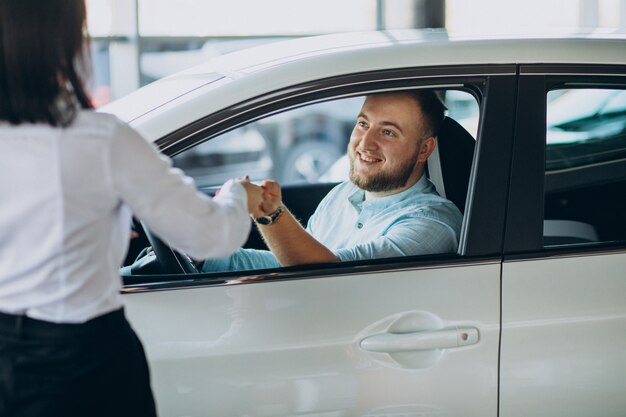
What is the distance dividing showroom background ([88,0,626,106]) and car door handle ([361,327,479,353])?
8.04m

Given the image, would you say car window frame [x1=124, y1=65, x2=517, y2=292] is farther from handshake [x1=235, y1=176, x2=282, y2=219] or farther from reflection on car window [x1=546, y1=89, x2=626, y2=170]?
reflection on car window [x1=546, y1=89, x2=626, y2=170]

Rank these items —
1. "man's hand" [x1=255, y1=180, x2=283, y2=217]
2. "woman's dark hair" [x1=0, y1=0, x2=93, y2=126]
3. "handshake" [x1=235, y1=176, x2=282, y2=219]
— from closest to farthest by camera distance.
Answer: "woman's dark hair" [x1=0, y1=0, x2=93, y2=126] → "handshake" [x1=235, y1=176, x2=282, y2=219] → "man's hand" [x1=255, y1=180, x2=283, y2=217]

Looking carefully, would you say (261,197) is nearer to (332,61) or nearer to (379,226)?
(332,61)

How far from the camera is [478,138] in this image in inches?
106

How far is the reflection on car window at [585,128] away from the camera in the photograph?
11.0ft

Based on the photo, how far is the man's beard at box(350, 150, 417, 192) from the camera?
324 centimetres

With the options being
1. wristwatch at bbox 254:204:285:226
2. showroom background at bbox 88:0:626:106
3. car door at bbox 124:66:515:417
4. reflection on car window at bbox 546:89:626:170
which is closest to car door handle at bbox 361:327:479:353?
car door at bbox 124:66:515:417

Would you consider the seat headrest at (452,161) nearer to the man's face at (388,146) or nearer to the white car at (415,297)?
the man's face at (388,146)

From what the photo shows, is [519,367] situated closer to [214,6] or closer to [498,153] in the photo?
[498,153]

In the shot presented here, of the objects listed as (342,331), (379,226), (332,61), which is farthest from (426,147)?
(342,331)

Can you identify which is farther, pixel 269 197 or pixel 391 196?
pixel 391 196

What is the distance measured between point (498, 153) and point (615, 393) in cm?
72

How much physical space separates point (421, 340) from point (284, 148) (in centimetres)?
851

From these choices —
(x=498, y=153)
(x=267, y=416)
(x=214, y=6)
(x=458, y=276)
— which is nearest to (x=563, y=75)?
(x=498, y=153)
